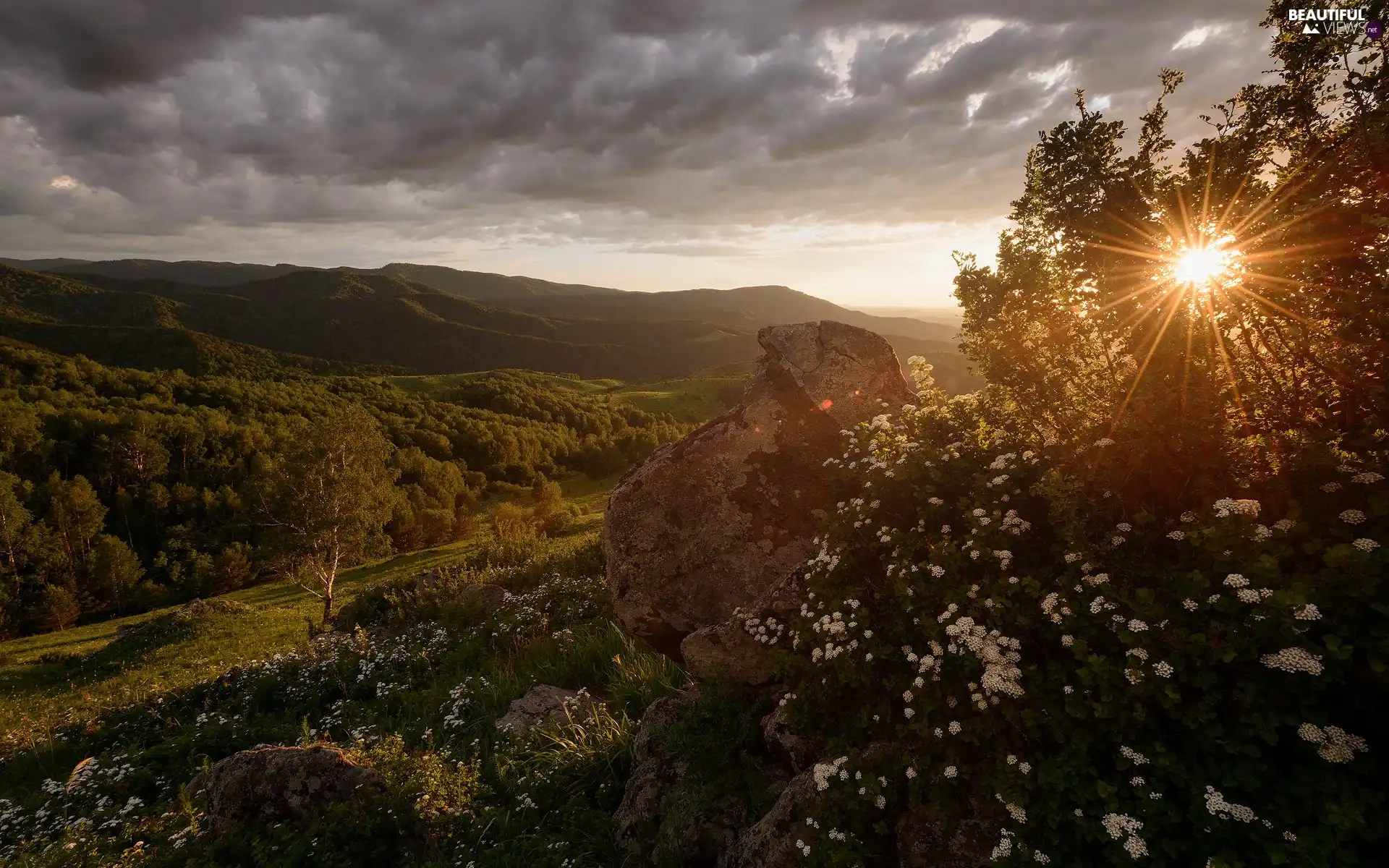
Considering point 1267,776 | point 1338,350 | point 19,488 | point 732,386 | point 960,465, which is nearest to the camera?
point 1267,776

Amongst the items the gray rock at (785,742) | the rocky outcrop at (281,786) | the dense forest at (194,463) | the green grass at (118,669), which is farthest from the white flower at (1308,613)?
the dense forest at (194,463)

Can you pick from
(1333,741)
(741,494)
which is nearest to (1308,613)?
(1333,741)

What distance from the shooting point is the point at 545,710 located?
9.97m

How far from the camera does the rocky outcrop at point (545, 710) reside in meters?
9.37

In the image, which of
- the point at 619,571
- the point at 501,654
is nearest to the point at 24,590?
the point at 501,654

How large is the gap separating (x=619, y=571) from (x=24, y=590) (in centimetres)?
7575

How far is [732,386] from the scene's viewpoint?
17075cm

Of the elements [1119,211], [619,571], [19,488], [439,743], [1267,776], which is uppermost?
[1119,211]

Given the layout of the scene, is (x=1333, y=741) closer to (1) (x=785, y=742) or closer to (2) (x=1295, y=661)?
(2) (x=1295, y=661)

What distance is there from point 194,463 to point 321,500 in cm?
7426

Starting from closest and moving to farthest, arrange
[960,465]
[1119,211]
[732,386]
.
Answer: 1. [1119,211]
2. [960,465]
3. [732,386]

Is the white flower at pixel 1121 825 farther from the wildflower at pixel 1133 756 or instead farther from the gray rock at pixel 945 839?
the gray rock at pixel 945 839

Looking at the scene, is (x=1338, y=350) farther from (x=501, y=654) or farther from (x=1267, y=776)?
(x=501, y=654)

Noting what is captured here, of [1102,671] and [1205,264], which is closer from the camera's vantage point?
[1102,671]
